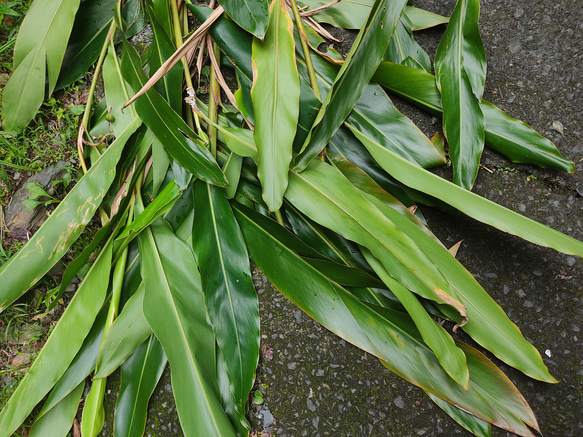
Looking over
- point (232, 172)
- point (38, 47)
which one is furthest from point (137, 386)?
point (38, 47)

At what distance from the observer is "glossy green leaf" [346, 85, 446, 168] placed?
917mm

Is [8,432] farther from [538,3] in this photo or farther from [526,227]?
[538,3]

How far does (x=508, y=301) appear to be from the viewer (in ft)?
2.99

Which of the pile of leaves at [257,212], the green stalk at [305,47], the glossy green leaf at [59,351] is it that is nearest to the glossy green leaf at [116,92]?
the pile of leaves at [257,212]

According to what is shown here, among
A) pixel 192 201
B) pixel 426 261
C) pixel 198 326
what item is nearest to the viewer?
pixel 426 261

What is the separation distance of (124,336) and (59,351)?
0.55ft

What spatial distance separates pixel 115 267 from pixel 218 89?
1.69 feet

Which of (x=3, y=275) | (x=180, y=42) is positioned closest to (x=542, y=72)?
(x=180, y=42)

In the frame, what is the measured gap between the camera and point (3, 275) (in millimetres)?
891

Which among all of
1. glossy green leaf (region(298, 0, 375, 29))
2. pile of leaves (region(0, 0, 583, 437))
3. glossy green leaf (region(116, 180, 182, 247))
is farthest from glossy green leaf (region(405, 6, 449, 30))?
glossy green leaf (region(116, 180, 182, 247))

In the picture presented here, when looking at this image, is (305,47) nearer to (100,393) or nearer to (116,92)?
(116,92)

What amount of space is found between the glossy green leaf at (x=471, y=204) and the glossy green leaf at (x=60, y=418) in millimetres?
919

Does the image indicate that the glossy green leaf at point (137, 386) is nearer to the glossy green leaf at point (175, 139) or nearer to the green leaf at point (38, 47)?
the glossy green leaf at point (175, 139)

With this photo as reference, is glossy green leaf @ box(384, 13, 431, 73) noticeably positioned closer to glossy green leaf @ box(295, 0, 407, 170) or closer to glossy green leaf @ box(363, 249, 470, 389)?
glossy green leaf @ box(295, 0, 407, 170)
